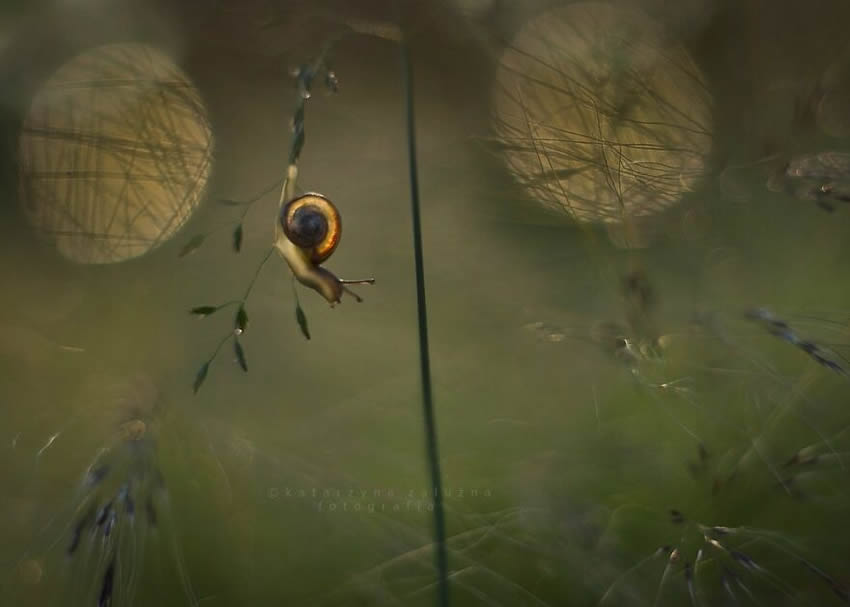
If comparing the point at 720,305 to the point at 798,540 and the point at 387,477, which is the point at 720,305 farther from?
the point at 387,477

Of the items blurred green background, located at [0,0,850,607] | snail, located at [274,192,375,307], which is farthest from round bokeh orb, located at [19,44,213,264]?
snail, located at [274,192,375,307]

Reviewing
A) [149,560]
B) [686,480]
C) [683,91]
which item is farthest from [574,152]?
[149,560]

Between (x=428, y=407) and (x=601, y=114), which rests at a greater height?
(x=601, y=114)

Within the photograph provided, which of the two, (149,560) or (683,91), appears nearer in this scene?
(149,560)

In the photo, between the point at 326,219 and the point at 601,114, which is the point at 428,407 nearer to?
the point at 326,219

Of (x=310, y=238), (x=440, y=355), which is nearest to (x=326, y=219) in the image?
(x=310, y=238)

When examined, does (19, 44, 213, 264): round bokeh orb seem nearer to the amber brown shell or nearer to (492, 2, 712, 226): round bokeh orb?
the amber brown shell
